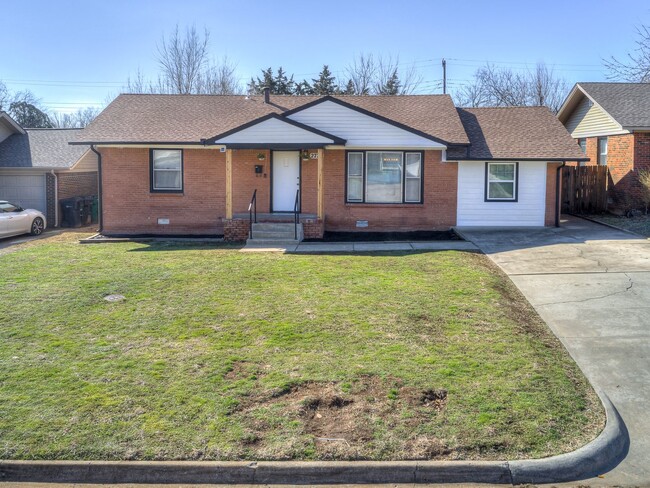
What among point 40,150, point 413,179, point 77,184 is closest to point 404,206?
point 413,179

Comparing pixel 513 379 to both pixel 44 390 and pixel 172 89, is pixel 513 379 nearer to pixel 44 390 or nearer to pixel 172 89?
pixel 44 390

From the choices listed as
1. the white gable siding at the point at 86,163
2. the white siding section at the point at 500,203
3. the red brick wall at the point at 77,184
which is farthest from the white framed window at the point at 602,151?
the red brick wall at the point at 77,184

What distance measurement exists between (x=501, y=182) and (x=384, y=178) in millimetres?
3634

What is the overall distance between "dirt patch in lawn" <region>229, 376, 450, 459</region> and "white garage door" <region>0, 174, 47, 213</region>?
20851 millimetres

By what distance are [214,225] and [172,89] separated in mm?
27242

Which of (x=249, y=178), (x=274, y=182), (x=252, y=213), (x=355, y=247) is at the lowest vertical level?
(x=355, y=247)

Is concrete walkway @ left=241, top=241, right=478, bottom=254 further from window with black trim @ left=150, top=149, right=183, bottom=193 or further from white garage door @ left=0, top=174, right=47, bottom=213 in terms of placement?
white garage door @ left=0, top=174, right=47, bottom=213

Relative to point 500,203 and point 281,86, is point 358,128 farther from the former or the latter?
point 281,86

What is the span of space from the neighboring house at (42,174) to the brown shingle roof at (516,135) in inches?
574

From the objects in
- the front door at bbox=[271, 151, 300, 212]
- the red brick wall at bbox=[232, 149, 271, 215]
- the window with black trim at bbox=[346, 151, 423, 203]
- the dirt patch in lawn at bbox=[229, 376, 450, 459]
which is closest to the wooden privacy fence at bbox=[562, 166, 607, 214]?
the window with black trim at bbox=[346, 151, 423, 203]

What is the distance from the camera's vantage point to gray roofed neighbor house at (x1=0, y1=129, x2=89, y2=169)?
2484cm

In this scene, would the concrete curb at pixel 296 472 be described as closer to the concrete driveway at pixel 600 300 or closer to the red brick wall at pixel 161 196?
the concrete driveway at pixel 600 300

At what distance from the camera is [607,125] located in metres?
23.8

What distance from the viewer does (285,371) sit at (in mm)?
7844
